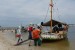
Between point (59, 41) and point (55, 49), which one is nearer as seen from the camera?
point (55, 49)

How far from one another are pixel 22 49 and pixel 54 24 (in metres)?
12.5

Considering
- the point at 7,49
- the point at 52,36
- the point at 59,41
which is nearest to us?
the point at 7,49

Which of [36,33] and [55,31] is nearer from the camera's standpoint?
[36,33]

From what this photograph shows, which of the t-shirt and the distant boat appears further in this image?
the distant boat

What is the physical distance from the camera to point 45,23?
31609 mm

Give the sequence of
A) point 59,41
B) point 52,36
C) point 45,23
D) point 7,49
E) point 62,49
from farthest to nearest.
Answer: point 45,23
point 59,41
point 52,36
point 62,49
point 7,49

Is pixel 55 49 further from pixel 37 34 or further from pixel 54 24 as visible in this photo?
pixel 54 24

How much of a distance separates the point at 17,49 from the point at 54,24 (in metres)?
12.8

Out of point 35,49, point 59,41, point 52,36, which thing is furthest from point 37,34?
point 59,41

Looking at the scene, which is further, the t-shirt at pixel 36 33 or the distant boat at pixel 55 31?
the distant boat at pixel 55 31

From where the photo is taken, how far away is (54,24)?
104 feet

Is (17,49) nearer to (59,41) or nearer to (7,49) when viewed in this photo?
(7,49)

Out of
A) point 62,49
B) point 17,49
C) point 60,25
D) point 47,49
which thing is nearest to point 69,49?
point 62,49

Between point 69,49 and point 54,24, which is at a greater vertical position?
point 54,24
